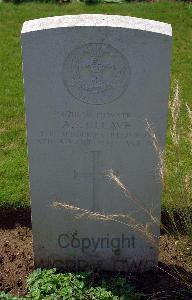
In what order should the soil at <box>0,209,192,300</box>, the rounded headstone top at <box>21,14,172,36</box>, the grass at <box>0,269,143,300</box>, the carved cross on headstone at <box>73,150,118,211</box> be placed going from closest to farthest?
the rounded headstone top at <box>21,14,172,36</box> → the grass at <box>0,269,143,300</box> → the carved cross on headstone at <box>73,150,118,211</box> → the soil at <box>0,209,192,300</box>

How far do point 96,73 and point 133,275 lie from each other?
152cm

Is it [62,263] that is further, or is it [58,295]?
[62,263]

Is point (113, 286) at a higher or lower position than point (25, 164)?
lower

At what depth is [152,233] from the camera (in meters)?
4.21

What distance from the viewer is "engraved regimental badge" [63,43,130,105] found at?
12.0ft

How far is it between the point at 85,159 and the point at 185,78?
327 cm

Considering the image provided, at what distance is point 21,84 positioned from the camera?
6.79 metres

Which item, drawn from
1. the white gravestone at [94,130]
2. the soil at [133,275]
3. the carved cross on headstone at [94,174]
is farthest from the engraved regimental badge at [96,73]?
the soil at [133,275]

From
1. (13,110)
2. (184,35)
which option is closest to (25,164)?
(13,110)

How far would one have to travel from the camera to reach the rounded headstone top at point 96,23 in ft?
11.7

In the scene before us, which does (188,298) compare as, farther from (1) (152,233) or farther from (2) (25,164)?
(2) (25,164)

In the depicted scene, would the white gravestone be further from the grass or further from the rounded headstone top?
the grass

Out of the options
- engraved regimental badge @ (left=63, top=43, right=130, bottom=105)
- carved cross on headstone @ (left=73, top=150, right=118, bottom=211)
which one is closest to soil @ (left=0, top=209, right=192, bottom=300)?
carved cross on headstone @ (left=73, top=150, right=118, bottom=211)

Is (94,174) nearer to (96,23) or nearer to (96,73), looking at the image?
(96,73)
